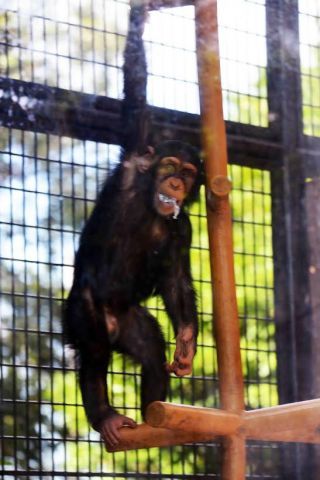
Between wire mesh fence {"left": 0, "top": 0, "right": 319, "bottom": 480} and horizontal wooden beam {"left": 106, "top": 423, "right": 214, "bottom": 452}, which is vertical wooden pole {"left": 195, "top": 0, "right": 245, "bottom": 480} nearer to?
horizontal wooden beam {"left": 106, "top": 423, "right": 214, "bottom": 452}

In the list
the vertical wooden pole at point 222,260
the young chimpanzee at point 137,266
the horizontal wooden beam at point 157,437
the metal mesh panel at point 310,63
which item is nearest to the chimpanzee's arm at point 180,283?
the young chimpanzee at point 137,266

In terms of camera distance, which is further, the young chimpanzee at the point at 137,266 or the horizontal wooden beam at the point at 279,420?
the young chimpanzee at the point at 137,266

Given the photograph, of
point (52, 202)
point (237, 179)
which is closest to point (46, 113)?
point (52, 202)

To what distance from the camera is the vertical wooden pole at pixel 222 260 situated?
9.75ft

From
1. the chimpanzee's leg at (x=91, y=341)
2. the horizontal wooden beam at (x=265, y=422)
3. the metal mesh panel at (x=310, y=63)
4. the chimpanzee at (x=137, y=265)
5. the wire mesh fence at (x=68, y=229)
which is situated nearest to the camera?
the horizontal wooden beam at (x=265, y=422)

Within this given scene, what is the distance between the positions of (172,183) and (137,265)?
24cm

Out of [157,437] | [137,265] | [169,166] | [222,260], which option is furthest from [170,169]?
[157,437]

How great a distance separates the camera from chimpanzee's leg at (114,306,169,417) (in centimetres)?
340

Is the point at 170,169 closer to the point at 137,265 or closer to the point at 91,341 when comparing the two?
the point at 137,265

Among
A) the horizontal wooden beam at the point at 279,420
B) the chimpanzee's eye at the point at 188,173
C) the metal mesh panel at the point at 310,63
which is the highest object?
the metal mesh panel at the point at 310,63

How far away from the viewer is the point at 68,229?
3.64 m

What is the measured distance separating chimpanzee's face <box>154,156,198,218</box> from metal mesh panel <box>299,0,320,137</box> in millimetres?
741

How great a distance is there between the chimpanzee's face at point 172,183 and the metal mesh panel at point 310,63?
74 centimetres

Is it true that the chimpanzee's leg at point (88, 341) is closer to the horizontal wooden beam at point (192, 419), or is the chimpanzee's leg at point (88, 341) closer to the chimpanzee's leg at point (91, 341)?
the chimpanzee's leg at point (91, 341)
